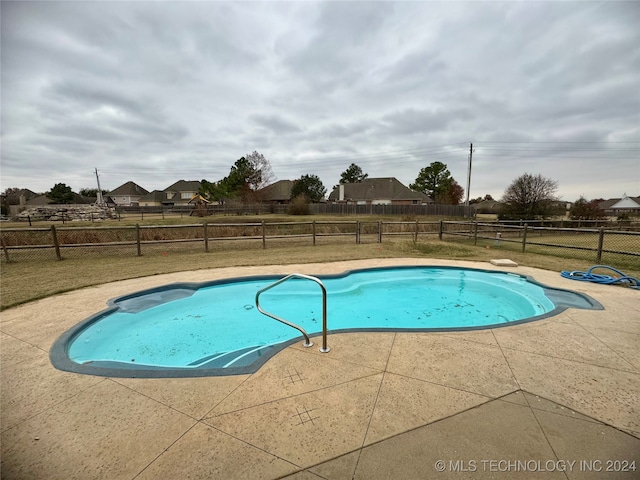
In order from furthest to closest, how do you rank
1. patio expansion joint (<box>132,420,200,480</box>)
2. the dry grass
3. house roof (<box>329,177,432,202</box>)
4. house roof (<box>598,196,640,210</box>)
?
house roof (<box>598,196,640,210</box>) → house roof (<box>329,177,432,202</box>) → the dry grass → patio expansion joint (<box>132,420,200,480</box>)

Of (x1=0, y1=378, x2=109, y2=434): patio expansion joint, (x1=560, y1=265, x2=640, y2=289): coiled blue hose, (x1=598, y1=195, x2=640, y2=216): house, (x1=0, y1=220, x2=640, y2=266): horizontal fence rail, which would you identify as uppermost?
(x1=598, y1=195, x2=640, y2=216): house

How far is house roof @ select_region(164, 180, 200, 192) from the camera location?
6350cm

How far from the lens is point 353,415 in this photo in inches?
87.3

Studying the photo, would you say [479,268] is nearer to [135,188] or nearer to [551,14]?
[551,14]

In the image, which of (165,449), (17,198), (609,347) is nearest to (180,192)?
(17,198)

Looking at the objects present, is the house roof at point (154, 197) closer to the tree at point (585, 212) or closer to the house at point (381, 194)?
the house at point (381, 194)

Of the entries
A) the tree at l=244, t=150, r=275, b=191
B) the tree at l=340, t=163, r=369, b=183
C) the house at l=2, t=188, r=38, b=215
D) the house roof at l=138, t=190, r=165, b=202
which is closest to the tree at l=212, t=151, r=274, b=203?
the tree at l=244, t=150, r=275, b=191

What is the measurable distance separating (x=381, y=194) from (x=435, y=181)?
1384 cm

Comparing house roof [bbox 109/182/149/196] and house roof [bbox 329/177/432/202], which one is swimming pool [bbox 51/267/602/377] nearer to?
house roof [bbox 329/177/432/202]

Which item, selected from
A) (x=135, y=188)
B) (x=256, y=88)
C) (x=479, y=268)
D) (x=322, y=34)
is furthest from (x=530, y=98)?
(x=135, y=188)

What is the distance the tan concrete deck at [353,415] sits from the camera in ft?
5.82

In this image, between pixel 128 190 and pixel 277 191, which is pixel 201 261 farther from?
pixel 128 190

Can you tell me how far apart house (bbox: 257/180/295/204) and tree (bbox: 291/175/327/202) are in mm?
2834

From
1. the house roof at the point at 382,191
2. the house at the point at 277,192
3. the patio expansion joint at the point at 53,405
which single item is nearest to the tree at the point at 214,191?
the house at the point at 277,192
